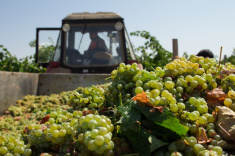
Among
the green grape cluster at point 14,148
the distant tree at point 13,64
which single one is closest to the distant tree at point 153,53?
the distant tree at point 13,64

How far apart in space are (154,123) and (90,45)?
14.1ft

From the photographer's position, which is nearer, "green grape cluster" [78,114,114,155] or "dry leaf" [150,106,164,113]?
"green grape cluster" [78,114,114,155]

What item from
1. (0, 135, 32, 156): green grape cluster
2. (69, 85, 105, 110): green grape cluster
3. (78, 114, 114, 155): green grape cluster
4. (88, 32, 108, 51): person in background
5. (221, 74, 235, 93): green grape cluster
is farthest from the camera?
(88, 32, 108, 51): person in background

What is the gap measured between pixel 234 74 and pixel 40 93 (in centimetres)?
355

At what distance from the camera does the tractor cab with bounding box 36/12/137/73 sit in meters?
5.17

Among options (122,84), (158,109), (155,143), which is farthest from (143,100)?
(122,84)

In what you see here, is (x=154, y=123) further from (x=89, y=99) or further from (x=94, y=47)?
(x=94, y=47)

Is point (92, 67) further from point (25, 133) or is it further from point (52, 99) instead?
point (25, 133)

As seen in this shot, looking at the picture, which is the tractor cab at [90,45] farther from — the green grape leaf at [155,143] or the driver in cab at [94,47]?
the green grape leaf at [155,143]

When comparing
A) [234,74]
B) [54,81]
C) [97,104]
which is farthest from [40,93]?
[234,74]

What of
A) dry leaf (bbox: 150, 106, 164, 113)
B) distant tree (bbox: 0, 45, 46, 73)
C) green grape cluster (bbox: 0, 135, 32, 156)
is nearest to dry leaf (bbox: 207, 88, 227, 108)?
dry leaf (bbox: 150, 106, 164, 113)

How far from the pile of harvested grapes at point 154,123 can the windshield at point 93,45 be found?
3.84 m

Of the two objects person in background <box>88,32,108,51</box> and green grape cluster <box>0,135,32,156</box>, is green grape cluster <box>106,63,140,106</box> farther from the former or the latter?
person in background <box>88,32,108,51</box>

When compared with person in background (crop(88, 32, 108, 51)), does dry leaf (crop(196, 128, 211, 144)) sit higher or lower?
lower
